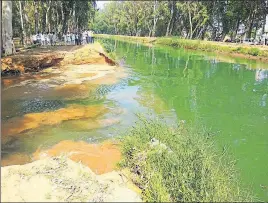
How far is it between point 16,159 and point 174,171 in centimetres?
430

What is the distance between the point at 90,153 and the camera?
335 inches

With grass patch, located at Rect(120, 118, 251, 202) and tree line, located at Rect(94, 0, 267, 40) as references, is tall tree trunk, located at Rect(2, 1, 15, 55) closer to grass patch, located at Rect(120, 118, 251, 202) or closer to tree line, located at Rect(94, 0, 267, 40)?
grass patch, located at Rect(120, 118, 251, 202)

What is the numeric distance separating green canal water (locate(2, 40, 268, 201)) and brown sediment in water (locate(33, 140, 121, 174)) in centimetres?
38

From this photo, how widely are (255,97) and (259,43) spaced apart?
2735 cm

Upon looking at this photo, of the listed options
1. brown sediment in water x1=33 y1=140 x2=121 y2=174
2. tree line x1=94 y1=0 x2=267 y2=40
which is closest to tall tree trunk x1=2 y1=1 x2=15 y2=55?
brown sediment in water x1=33 y1=140 x2=121 y2=174

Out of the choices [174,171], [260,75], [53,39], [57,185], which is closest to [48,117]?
[174,171]

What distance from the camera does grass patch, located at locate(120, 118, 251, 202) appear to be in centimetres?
495

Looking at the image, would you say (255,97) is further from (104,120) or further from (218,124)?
(104,120)

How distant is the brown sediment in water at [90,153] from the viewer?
7.74m

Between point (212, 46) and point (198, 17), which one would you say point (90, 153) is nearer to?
point (212, 46)

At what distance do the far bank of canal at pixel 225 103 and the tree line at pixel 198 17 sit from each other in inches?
980

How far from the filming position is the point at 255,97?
53.1 ft

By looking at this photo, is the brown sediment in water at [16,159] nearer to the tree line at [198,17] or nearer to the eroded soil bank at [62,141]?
the eroded soil bank at [62,141]

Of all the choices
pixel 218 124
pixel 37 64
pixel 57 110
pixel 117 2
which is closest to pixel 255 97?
pixel 218 124
